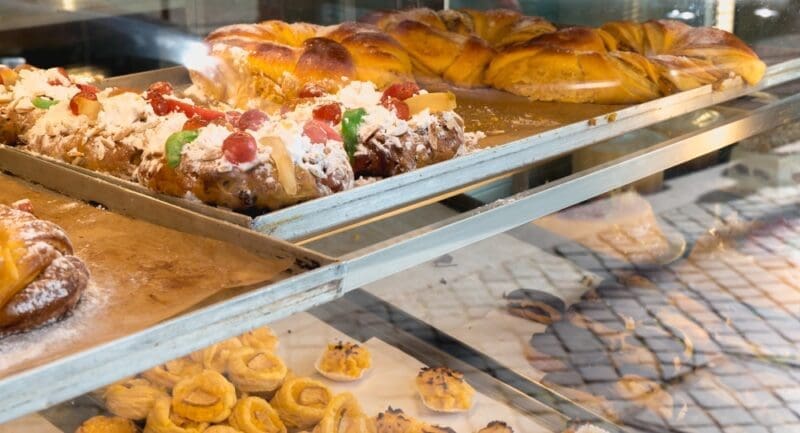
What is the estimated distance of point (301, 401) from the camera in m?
1.79

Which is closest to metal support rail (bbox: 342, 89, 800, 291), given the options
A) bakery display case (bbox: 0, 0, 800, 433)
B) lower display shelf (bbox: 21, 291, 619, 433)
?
bakery display case (bbox: 0, 0, 800, 433)

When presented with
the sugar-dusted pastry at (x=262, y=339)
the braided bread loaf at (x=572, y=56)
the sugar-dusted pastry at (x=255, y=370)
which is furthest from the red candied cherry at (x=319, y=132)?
the braided bread loaf at (x=572, y=56)

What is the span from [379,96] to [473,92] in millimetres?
591

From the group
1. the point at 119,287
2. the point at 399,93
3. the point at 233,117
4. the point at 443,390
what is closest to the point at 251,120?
the point at 233,117

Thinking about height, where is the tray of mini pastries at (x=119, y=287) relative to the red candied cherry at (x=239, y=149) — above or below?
below

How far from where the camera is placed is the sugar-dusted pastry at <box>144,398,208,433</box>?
5.27 ft

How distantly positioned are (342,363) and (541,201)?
21.5 inches

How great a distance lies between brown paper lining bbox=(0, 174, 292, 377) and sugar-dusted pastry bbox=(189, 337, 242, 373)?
0.32 meters

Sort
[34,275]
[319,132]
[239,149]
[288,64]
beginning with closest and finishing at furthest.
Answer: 1. [34,275]
2. [239,149]
3. [319,132]
4. [288,64]

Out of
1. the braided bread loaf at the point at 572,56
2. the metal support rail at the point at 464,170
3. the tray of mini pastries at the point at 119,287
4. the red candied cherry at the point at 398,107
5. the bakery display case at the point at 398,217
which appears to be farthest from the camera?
the braided bread loaf at the point at 572,56

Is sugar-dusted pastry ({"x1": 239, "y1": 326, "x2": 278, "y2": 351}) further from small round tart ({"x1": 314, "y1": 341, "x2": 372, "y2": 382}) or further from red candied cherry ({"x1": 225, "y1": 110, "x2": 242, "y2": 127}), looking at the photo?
red candied cherry ({"x1": 225, "y1": 110, "x2": 242, "y2": 127})

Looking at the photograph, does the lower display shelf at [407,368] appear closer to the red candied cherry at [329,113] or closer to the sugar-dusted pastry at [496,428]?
the sugar-dusted pastry at [496,428]

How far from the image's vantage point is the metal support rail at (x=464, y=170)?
4.50ft

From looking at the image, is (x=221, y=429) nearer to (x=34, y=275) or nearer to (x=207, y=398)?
(x=207, y=398)
